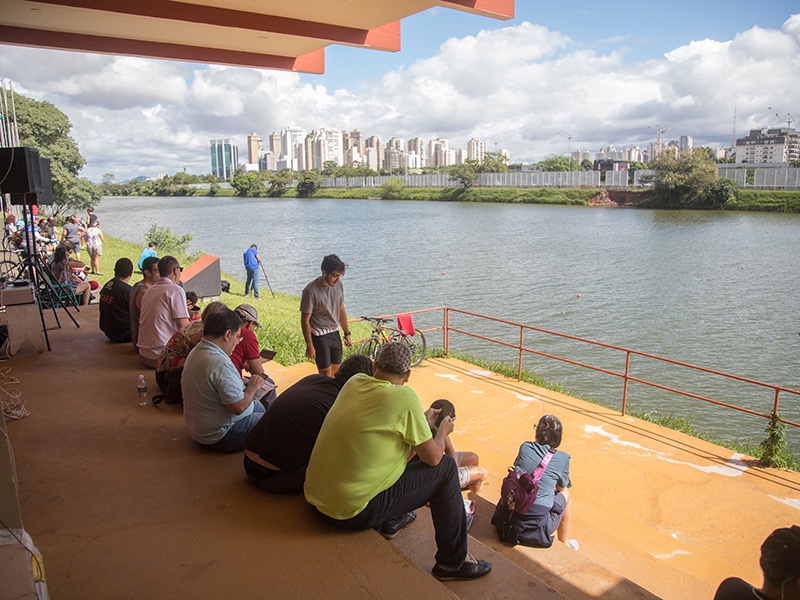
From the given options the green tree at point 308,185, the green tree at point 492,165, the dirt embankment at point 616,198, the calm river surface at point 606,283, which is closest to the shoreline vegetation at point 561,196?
the dirt embankment at point 616,198

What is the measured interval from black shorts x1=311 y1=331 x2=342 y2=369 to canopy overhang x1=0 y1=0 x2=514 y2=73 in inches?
138

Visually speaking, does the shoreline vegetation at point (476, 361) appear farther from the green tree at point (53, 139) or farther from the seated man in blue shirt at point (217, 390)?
the green tree at point (53, 139)

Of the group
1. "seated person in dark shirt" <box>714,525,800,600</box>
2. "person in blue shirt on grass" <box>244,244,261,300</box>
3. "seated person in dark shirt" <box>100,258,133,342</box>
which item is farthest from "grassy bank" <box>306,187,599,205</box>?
"seated person in dark shirt" <box>714,525,800,600</box>

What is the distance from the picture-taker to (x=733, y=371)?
13.5 meters

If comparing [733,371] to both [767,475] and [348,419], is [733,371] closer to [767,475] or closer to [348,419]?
[767,475]

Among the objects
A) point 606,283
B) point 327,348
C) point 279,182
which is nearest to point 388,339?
point 327,348

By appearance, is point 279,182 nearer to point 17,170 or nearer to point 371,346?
point 371,346

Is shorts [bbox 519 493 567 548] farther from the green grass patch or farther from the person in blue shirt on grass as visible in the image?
the green grass patch

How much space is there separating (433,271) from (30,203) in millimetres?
20888

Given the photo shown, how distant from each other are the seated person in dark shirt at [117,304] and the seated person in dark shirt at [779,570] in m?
6.56

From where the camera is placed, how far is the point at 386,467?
112 inches

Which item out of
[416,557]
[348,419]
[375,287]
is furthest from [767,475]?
[375,287]

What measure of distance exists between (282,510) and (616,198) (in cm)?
6768

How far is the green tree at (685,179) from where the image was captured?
54.4m
